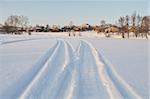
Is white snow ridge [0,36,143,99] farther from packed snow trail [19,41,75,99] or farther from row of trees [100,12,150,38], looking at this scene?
row of trees [100,12,150,38]

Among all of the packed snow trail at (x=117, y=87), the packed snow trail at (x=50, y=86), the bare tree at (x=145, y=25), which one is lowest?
the packed snow trail at (x=117, y=87)

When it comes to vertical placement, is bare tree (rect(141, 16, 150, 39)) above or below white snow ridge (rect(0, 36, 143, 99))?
above

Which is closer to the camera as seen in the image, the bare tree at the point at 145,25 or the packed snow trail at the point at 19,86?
the packed snow trail at the point at 19,86

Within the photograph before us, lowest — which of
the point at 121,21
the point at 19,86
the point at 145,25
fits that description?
the point at 19,86

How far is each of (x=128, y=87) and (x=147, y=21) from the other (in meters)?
58.3

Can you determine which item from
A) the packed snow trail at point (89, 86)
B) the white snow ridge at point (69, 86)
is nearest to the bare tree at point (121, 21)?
the packed snow trail at point (89, 86)

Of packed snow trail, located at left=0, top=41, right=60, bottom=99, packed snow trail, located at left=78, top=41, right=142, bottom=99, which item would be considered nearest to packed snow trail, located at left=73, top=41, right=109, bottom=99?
packed snow trail, located at left=78, top=41, right=142, bottom=99

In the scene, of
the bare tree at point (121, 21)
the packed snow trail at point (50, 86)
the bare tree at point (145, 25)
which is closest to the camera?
the packed snow trail at point (50, 86)

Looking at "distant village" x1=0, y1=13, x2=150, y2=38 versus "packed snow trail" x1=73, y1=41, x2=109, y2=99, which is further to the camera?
"distant village" x1=0, y1=13, x2=150, y2=38

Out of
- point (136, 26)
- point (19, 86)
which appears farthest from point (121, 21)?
point (19, 86)

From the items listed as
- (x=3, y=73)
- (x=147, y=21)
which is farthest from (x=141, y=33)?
(x=3, y=73)

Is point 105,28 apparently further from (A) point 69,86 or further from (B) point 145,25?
(A) point 69,86

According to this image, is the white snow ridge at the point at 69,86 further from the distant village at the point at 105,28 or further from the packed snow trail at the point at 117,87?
the distant village at the point at 105,28

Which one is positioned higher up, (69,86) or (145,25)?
(145,25)
